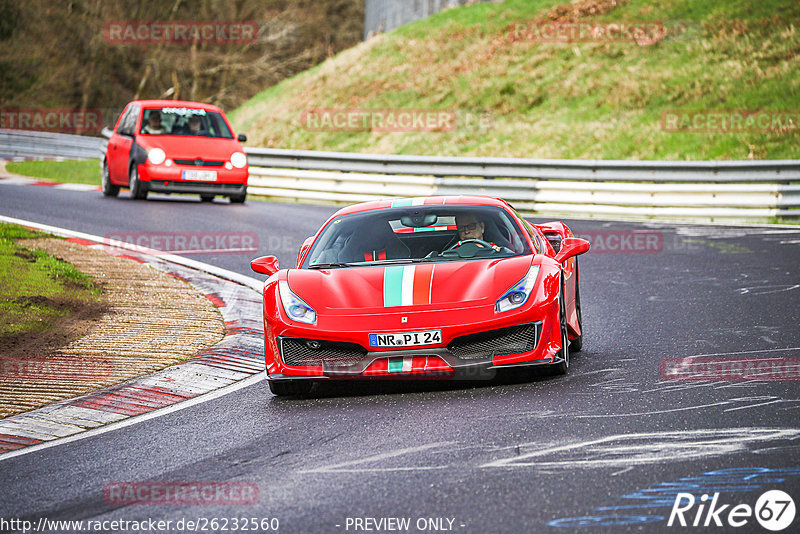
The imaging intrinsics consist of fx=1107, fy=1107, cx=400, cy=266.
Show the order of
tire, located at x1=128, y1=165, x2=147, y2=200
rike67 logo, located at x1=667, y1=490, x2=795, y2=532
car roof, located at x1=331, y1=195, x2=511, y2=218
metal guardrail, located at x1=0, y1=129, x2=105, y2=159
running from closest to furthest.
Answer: rike67 logo, located at x1=667, y1=490, x2=795, y2=532 < car roof, located at x1=331, y1=195, x2=511, y2=218 < tire, located at x1=128, y1=165, x2=147, y2=200 < metal guardrail, located at x1=0, y1=129, x2=105, y2=159

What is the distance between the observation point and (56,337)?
8.94 m

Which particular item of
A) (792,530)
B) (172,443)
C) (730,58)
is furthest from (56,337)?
(730,58)

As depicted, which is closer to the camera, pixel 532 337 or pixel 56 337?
pixel 532 337

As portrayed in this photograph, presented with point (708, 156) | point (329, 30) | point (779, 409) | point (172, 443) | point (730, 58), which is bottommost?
point (172, 443)

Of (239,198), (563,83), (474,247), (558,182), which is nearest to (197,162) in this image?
(239,198)

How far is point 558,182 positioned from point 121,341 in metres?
12.1

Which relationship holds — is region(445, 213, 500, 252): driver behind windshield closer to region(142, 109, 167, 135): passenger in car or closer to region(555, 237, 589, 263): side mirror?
region(555, 237, 589, 263): side mirror

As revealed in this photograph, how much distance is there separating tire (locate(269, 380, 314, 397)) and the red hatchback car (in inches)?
488

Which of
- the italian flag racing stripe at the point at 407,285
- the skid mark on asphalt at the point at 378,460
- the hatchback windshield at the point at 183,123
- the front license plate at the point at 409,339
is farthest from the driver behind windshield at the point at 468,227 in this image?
the hatchback windshield at the point at 183,123

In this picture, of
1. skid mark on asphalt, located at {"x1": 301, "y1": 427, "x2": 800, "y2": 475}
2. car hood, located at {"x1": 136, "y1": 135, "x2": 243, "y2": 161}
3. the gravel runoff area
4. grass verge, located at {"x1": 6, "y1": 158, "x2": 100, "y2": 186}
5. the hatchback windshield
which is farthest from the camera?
grass verge, located at {"x1": 6, "y1": 158, "x2": 100, "y2": 186}

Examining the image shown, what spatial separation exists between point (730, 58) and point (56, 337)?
931 inches

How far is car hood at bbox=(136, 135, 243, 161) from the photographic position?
19188mm

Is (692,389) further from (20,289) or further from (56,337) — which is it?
(20,289)

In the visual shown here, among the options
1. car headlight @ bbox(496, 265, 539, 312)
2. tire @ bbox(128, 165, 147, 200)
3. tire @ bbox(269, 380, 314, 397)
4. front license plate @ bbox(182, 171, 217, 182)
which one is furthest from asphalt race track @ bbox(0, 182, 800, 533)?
tire @ bbox(128, 165, 147, 200)
